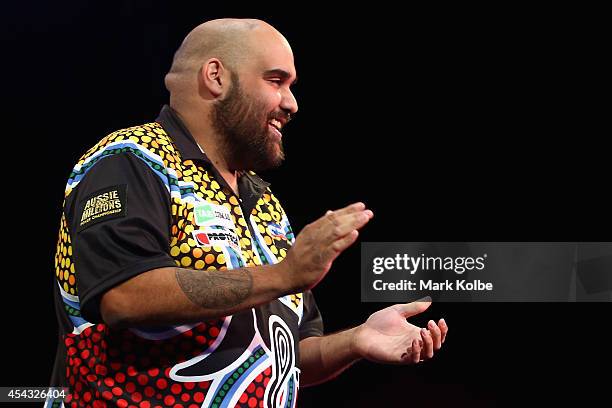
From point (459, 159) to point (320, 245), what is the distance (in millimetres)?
2100

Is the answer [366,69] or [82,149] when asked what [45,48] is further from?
[366,69]

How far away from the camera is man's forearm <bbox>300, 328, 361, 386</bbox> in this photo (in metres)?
1.85

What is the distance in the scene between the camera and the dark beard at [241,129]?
67.8 inches

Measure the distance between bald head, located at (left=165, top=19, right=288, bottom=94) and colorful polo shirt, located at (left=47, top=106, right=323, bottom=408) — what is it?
0.59 ft

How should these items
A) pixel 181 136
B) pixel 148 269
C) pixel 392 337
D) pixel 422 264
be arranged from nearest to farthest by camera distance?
pixel 148 269 → pixel 181 136 → pixel 392 337 → pixel 422 264

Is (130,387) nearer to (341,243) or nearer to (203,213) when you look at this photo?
(203,213)

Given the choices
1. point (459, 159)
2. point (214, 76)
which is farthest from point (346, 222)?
point (459, 159)

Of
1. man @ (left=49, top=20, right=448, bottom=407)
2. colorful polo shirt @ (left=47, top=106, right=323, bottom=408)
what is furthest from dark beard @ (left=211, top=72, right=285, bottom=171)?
colorful polo shirt @ (left=47, top=106, right=323, bottom=408)

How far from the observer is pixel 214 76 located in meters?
1.72

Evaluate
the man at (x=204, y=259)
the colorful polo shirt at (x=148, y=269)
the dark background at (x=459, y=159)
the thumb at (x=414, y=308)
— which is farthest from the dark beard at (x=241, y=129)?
the dark background at (x=459, y=159)

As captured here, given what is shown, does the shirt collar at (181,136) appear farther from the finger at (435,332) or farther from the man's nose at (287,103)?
the finger at (435,332)

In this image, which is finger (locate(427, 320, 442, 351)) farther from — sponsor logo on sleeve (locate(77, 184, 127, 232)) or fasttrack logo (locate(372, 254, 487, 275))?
fasttrack logo (locate(372, 254, 487, 275))

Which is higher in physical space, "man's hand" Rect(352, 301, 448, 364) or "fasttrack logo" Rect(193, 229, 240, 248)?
"fasttrack logo" Rect(193, 229, 240, 248)

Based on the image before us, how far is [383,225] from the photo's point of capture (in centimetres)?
325
